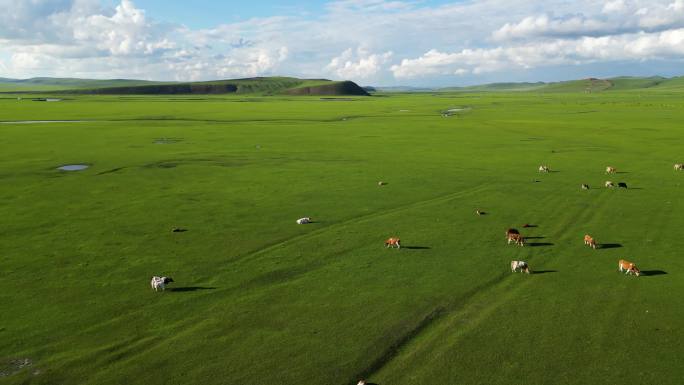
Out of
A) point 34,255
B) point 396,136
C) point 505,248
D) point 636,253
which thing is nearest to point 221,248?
point 34,255

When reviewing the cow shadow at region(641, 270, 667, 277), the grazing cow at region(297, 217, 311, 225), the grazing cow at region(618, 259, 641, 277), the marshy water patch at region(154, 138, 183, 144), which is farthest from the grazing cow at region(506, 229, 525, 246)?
the marshy water patch at region(154, 138, 183, 144)

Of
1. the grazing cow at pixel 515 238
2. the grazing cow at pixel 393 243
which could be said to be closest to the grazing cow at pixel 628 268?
the grazing cow at pixel 515 238

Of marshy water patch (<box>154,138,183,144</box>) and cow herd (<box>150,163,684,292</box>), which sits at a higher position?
marshy water patch (<box>154,138,183,144</box>)

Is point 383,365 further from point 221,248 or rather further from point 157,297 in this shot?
point 221,248

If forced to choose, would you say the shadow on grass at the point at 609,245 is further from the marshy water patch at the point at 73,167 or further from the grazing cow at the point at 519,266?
the marshy water patch at the point at 73,167

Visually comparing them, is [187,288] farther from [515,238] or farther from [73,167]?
[73,167]

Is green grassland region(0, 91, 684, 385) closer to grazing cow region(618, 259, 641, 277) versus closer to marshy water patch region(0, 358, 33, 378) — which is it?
marshy water patch region(0, 358, 33, 378)

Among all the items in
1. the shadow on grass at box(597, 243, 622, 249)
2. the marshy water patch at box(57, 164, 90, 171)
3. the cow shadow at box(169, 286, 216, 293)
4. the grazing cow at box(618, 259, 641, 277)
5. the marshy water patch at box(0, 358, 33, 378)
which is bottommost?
the marshy water patch at box(0, 358, 33, 378)
